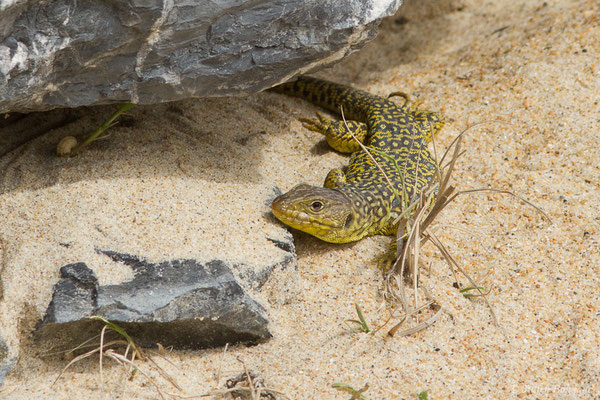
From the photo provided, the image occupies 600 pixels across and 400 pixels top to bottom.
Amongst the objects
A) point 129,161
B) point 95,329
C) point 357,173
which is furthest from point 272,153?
point 95,329

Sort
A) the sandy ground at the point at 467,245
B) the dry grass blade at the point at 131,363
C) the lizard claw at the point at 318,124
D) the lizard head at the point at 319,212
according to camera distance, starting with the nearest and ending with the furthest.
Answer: the dry grass blade at the point at 131,363 → the sandy ground at the point at 467,245 → the lizard head at the point at 319,212 → the lizard claw at the point at 318,124

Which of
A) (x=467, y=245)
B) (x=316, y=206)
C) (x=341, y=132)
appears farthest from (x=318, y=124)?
(x=467, y=245)

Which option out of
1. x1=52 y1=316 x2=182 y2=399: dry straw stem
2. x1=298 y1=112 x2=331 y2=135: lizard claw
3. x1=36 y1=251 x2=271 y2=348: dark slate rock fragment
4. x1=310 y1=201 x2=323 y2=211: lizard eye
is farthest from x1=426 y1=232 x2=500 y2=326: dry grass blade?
x1=52 y1=316 x2=182 y2=399: dry straw stem

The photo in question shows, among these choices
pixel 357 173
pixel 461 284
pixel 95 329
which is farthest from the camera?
pixel 357 173

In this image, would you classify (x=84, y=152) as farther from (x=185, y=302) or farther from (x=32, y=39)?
(x=185, y=302)

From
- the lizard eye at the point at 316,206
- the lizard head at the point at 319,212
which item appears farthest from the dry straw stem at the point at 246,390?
the lizard eye at the point at 316,206

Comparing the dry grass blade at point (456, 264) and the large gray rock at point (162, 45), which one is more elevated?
the large gray rock at point (162, 45)

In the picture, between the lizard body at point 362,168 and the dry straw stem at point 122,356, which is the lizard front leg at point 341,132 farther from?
the dry straw stem at point 122,356
